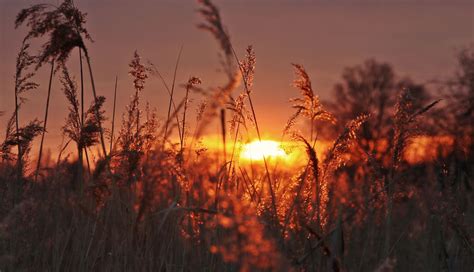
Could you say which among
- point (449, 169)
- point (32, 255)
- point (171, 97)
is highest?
point (171, 97)

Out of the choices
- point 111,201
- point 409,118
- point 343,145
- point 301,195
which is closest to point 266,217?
point 301,195

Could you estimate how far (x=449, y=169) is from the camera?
4.43 m

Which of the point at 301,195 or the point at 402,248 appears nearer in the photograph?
the point at 301,195

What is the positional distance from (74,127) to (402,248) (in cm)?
308

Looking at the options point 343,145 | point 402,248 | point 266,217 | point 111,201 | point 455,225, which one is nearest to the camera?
point 343,145

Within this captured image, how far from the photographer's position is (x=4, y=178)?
5039 millimetres

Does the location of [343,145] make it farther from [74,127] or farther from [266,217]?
[74,127]

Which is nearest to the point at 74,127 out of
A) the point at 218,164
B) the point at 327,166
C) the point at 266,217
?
the point at 218,164

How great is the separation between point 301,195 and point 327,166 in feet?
0.66

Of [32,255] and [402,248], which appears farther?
[402,248]

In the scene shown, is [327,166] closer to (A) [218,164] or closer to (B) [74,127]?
(A) [218,164]

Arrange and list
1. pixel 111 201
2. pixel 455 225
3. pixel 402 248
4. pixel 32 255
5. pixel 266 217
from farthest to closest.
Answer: pixel 402 248
pixel 32 255
pixel 111 201
pixel 455 225
pixel 266 217

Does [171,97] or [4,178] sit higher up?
[171,97]

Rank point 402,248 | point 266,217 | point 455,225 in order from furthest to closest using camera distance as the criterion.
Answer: point 402,248, point 455,225, point 266,217
